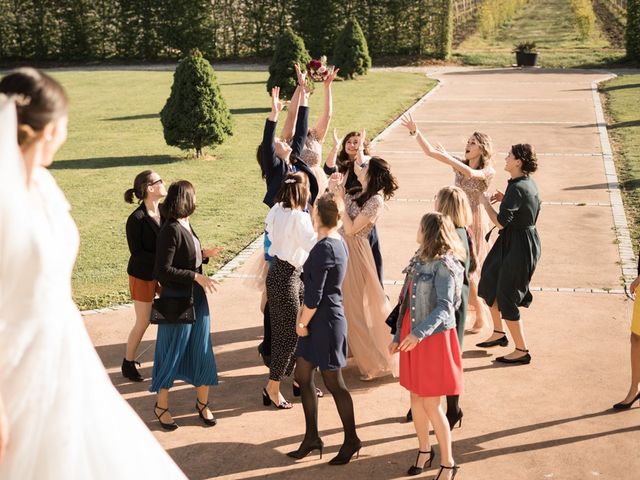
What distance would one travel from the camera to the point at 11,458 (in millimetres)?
3443

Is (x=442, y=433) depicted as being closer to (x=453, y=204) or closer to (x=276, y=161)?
(x=453, y=204)

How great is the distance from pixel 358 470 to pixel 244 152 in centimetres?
1351

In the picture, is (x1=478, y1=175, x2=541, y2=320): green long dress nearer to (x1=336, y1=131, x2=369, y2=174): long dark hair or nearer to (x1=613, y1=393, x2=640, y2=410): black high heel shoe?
(x1=613, y1=393, x2=640, y2=410): black high heel shoe

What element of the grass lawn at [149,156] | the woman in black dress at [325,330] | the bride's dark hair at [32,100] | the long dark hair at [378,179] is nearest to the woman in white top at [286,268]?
the woman in black dress at [325,330]

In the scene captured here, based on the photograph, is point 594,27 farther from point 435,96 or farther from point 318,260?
point 318,260

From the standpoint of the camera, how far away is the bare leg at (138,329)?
7727mm

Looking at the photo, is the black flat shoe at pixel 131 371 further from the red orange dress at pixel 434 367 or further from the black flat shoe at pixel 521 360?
the black flat shoe at pixel 521 360

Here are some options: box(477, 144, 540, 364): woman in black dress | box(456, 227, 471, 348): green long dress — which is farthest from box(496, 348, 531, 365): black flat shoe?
box(456, 227, 471, 348): green long dress

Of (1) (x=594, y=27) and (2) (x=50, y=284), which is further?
(1) (x=594, y=27)

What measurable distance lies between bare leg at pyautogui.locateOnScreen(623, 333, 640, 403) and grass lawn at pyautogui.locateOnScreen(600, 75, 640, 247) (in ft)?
16.4

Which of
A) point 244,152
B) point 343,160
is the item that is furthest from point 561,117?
point 343,160

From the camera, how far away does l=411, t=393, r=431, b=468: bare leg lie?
6.07 meters

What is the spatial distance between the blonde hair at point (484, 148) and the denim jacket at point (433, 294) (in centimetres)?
284

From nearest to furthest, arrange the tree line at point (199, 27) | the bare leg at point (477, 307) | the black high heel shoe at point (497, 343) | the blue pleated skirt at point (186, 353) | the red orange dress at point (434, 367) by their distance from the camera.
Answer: the red orange dress at point (434, 367), the blue pleated skirt at point (186, 353), the black high heel shoe at point (497, 343), the bare leg at point (477, 307), the tree line at point (199, 27)
